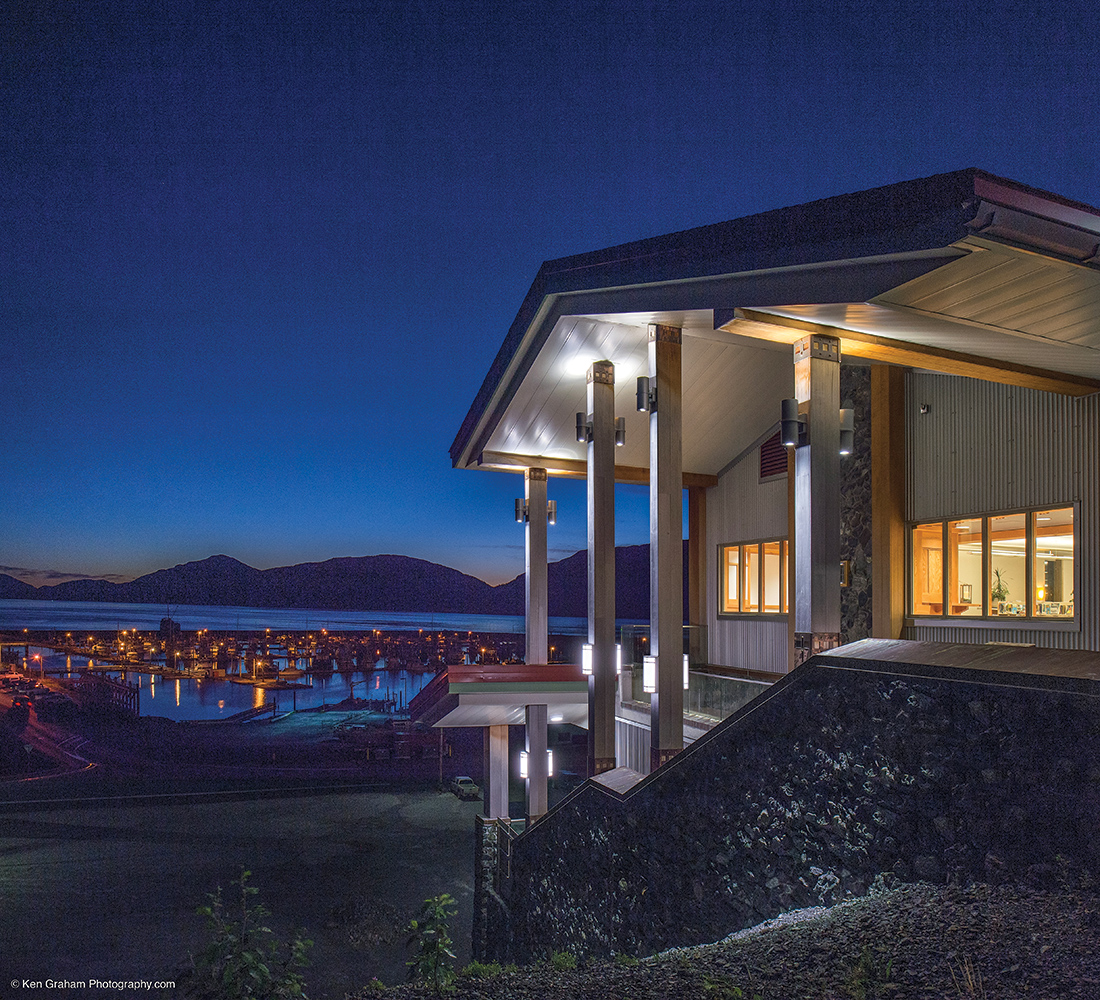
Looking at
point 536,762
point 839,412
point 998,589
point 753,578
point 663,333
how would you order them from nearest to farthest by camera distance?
point 839,412
point 663,333
point 998,589
point 536,762
point 753,578

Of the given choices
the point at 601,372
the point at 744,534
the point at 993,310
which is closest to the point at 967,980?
the point at 993,310

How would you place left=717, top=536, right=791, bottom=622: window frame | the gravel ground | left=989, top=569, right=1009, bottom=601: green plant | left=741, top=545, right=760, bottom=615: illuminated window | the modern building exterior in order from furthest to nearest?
1. left=741, top=545, right=760, bottom=615: illuminated window
2. left=717, top=536, right=791, bottom=622: window frame
3. left=989, top=569, right=1009, bottom=601: green plant
4. the modern building exterior
5. the gravel ground

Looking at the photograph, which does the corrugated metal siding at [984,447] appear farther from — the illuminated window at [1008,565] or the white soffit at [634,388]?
the white soffit at [634,388]

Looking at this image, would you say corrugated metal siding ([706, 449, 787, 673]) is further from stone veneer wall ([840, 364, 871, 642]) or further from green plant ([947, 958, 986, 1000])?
green plant ([947, 958, 986, 1000])

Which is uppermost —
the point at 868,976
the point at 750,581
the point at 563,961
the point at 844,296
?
the point at 844,296

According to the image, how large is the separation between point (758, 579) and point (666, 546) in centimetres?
615

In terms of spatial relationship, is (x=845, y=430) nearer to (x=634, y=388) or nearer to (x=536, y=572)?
(x=634, y=388)

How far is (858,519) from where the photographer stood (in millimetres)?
10312

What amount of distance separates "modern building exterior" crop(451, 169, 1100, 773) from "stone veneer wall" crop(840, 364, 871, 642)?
0.10 ft

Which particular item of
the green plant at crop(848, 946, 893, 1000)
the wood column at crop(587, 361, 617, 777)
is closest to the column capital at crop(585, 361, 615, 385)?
the wood column at crop(587, 361, 617, 777)

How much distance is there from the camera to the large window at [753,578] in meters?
12.8

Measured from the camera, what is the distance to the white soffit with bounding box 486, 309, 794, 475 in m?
8.26

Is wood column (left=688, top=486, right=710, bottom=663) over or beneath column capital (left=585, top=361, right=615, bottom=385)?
beneath

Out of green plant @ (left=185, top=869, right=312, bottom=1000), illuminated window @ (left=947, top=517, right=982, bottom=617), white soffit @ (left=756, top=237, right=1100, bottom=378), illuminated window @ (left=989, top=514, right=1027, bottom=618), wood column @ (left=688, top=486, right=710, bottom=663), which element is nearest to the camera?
white soffit @ (left=756, top=237, right=1100, bottom=378)
